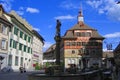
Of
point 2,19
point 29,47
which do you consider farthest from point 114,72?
point 29,47

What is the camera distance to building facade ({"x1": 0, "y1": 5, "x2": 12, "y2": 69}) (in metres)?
50.0

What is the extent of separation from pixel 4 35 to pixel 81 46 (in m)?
34.3

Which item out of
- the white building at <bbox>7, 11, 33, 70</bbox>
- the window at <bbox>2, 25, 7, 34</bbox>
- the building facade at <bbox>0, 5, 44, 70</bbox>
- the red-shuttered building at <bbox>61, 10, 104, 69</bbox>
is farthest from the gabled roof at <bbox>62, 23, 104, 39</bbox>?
the window at <bbox>2, 25, 7, 34</bbox>

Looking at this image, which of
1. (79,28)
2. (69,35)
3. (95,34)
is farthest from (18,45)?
(95,34)

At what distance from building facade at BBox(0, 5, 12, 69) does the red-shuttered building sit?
1195 inches

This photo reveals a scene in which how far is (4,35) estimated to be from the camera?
5122cm

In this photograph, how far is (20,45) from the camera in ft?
207

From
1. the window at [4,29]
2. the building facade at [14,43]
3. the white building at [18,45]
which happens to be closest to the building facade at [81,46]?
the building facade at [14,43]

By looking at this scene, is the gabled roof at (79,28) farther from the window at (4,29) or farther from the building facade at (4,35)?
the window at (4,29)

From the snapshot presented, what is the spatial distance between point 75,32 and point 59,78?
64133mm

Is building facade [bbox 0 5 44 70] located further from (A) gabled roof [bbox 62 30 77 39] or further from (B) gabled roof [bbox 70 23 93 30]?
(B) gabled roof [bbox 70 23 93 30]

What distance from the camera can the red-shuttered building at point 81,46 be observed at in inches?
3125

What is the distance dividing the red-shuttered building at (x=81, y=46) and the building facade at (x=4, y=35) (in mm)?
30345

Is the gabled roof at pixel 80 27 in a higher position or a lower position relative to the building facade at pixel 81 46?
higher
